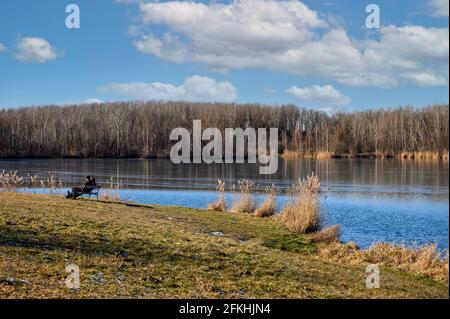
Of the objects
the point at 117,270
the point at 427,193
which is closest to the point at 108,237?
the point at 117,270

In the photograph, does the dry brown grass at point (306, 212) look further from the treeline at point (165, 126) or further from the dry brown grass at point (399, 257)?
the treeline at point (165, 126)

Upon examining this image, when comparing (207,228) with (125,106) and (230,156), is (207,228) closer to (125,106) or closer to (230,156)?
(230,156)

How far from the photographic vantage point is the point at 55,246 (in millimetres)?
10766

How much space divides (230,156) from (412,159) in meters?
32.5

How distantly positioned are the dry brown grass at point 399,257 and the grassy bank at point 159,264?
0.51 metres

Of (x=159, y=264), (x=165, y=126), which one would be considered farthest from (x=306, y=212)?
(x=165, y=126)

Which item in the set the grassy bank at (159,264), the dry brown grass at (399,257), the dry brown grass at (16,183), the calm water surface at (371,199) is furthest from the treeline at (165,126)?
the grassy bank at (159,264)

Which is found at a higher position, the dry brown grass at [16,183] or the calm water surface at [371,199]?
the dry brown grass at [16,183]

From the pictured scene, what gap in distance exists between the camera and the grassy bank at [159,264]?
8.33 metres

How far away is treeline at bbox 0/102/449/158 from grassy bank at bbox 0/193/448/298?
67.6m

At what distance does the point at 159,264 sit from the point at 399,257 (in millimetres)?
7396

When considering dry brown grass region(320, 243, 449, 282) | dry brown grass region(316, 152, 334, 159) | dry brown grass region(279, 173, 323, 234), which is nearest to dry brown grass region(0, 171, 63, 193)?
dry brown grass region(279, 173, 323, 234)

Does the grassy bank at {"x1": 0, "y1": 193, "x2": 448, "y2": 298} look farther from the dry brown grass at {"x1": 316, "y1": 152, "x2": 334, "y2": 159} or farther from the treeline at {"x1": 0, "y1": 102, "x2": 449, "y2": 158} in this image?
the dry brown grass at {"x1": 316, "y1": 152, "x2": 334, "y2": 159}

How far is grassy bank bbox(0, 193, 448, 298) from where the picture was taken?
8.33 meters
